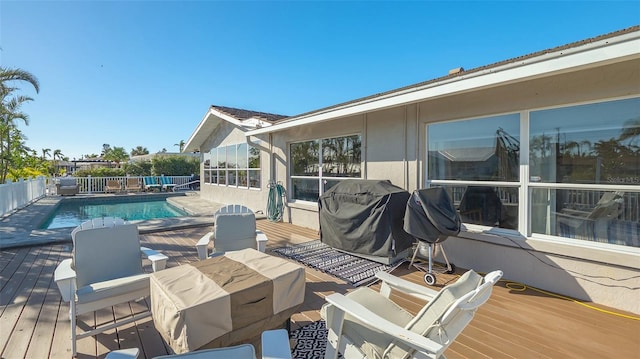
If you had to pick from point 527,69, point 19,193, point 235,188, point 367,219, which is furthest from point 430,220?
point 19,193

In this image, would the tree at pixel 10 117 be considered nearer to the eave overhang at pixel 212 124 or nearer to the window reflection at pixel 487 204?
the eave overhang at pixel 212 124

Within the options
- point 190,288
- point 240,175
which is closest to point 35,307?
point 190,288

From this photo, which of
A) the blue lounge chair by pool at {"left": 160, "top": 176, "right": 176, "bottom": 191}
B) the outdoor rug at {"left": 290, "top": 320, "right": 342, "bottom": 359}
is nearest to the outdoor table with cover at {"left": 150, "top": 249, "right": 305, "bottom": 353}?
the outdoor rug at {"left": 290, "top": 320, "right": 342, "bottom": 359}

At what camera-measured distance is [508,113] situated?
382 centimetres

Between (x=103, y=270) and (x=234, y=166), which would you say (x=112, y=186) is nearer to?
(x=234, y=166)

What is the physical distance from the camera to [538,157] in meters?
3.66

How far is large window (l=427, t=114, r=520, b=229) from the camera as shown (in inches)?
153

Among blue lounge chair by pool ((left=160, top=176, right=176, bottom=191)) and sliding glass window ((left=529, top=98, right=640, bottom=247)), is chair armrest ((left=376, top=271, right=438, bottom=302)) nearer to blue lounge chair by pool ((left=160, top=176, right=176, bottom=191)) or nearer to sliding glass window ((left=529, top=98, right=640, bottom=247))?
sliding glass window ((left=529, top=98, right=640, bottom=247))

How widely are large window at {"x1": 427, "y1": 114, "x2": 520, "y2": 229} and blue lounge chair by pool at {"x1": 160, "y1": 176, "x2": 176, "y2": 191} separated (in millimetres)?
18281

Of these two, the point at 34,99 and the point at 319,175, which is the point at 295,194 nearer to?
the point at 319,175

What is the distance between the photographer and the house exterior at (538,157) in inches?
118

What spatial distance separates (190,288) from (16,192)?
12.2 meters

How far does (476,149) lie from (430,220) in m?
1.48

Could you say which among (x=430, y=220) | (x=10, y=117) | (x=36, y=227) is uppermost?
(x=10, y=117)
